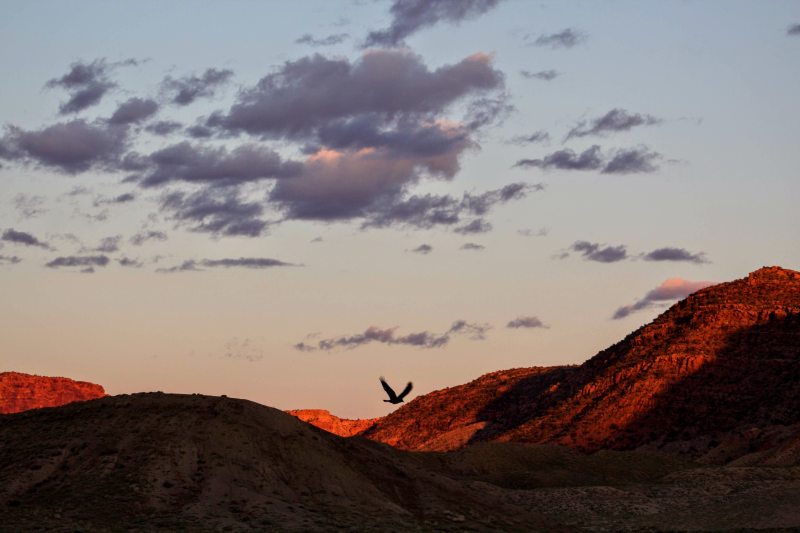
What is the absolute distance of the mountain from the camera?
35.2 metres

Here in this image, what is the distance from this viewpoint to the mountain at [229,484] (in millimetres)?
35219

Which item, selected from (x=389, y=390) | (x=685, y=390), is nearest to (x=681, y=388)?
(x=685, y=390)

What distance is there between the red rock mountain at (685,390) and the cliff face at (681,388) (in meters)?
0.09

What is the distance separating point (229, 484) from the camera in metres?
37.3

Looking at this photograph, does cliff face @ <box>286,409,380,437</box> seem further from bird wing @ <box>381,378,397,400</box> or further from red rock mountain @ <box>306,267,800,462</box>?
bird wing @ <box>381,378,397,400</box>

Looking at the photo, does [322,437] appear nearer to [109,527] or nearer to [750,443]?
[109,527]

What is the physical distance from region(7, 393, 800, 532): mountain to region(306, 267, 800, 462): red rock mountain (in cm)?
3560

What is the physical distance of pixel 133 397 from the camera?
140 ft

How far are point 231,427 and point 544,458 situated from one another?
105 feet

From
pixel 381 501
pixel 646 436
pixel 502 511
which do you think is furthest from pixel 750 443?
pixel 381 501

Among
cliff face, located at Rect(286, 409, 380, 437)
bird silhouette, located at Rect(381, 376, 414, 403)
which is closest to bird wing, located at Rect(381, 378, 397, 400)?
bird silhouette, located at Rect(381, 376, 414, 403)

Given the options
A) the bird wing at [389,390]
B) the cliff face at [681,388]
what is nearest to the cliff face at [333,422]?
the cliff face at [681,388]

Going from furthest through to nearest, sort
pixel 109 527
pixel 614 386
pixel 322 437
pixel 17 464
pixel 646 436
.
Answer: pixel 614 386, pixel 646 436, pixel 322 437, pixel 17 464, pixel 109 527

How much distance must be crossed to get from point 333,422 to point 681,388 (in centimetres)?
7516
